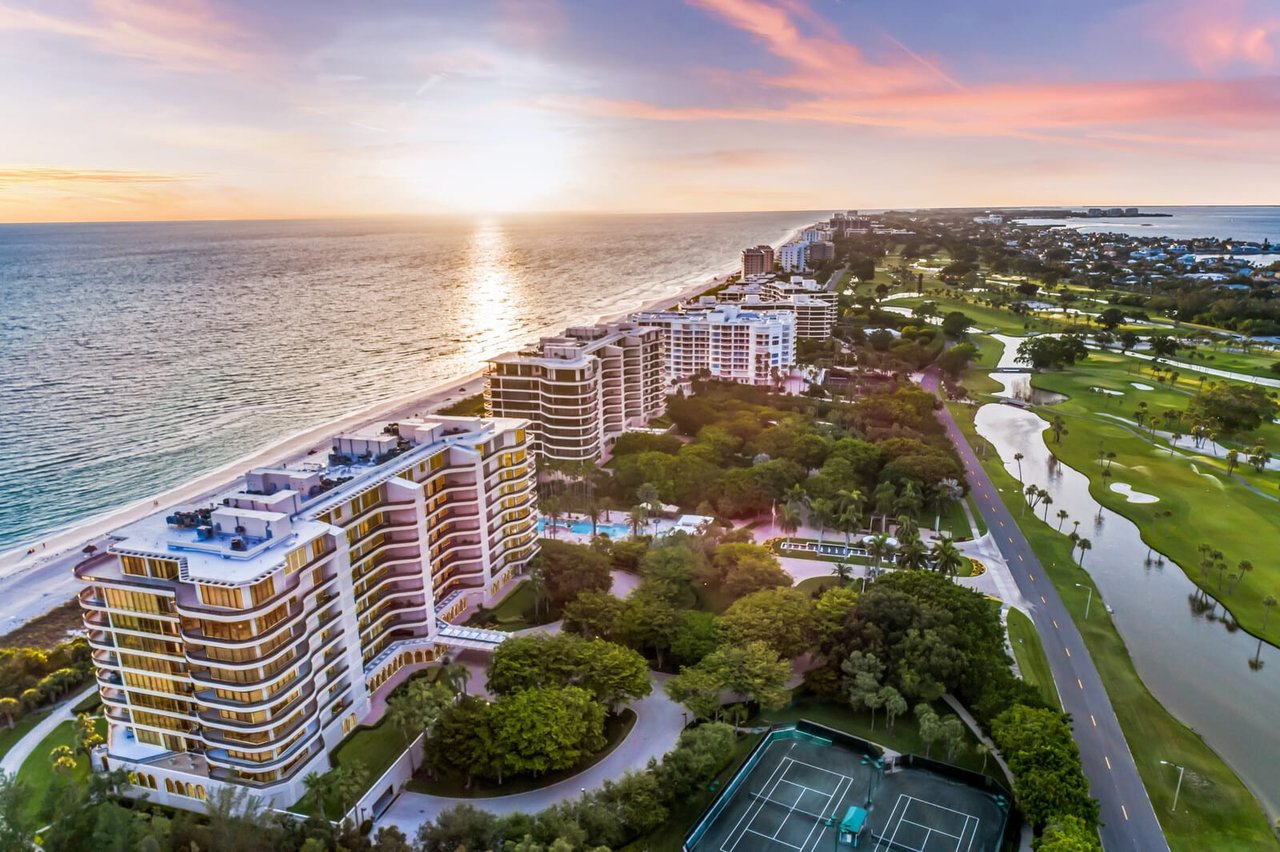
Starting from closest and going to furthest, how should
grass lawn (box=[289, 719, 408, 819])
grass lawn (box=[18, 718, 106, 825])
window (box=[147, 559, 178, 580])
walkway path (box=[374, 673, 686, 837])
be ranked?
window (box=[147, 559, 178, 580]) → grass lawn (box=[18, 718, 106, 825]) → walkway path (box=[374, 673, 686, 837]) → grass lawn (box=[289, 719, 408, 819])

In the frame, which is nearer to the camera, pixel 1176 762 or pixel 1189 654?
pixel 1176 762

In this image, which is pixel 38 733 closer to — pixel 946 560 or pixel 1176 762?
pixel 946 560

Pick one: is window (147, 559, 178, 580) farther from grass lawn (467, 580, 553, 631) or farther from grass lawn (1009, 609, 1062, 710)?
grass lawn (1009, 609, 1062, 710)

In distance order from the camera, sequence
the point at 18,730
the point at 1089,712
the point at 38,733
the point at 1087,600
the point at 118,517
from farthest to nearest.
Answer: the point at 118,517 < the point at 1087,600 < the point at 1089,712 < the point at 18,730 < the point at 38,733

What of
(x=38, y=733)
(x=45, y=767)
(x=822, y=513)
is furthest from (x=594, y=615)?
(x=38, y=733)

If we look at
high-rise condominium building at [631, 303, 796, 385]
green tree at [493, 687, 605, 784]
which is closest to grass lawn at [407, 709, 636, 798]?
green tree at [493, 687, 605, 784]

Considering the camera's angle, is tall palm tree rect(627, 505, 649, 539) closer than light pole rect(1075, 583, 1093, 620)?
No

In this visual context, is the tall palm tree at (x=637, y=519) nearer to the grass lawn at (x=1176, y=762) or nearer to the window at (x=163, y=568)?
the grass lawn at (x=1176, y=762)
